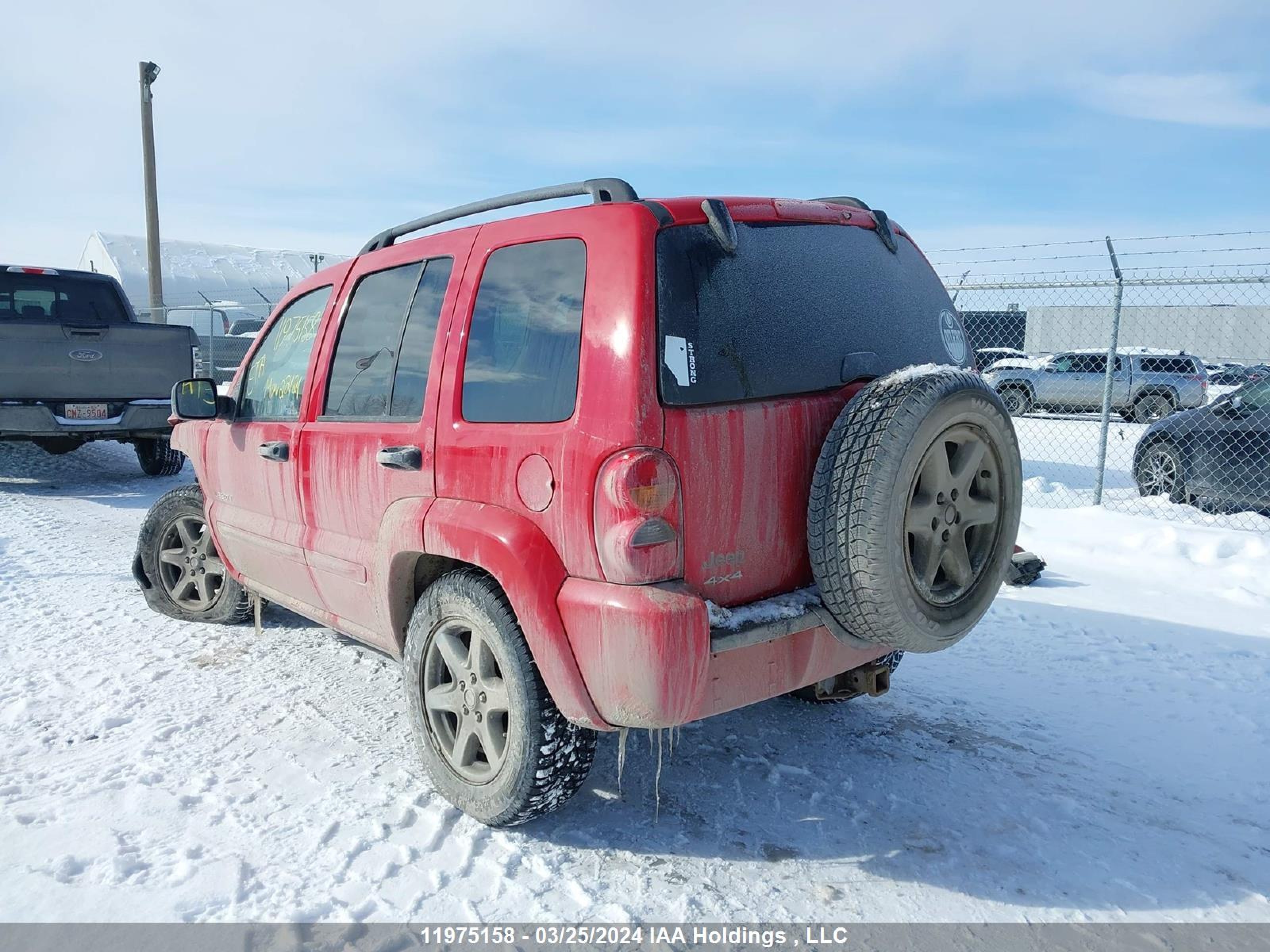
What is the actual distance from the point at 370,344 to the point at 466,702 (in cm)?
144

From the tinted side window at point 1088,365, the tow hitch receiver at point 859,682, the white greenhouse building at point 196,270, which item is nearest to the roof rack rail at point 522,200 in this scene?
the tow hitch receiver at point 859,682

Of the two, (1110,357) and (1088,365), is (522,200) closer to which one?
(1110,357)

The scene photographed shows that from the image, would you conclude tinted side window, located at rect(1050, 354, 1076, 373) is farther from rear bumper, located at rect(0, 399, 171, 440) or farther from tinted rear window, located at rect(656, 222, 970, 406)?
tinted rear window, located at rect(656, 222, 970, 406)

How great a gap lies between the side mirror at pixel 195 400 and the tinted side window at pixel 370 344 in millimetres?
918

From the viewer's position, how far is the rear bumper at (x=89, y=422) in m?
8.46

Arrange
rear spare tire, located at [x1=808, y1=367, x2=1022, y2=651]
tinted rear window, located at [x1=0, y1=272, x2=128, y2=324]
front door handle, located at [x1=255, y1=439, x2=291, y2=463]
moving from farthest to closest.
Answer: tinted rear window, located at [x1=0, y1=272, x2=128, y2=324] < front door handle, located at [x1=255, y1=439, x2=291, y2=463] < rear spare tire, located at [x1=808, y1=367, x2=1022, y2=651]

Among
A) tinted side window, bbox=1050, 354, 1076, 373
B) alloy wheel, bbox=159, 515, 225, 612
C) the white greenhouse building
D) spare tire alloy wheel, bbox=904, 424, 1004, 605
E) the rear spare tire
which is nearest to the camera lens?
the rear spare tire

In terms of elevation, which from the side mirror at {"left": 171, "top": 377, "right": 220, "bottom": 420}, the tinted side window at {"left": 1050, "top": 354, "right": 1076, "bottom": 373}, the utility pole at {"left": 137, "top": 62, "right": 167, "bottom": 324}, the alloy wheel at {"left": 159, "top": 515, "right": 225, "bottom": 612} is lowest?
the alloy wheel at {"left": 159, "top": 515, "right": 225, "bottom": 612}

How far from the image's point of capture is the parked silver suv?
1702 centimetres

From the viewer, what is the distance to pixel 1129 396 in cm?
1728

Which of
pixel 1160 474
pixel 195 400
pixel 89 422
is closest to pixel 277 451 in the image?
pixel 195 400

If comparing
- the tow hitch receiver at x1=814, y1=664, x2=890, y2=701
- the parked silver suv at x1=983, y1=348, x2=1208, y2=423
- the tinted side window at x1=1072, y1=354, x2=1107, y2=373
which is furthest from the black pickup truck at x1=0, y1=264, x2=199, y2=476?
the tinted side window at x1=1072, y1=354, x2=1107, y2=373

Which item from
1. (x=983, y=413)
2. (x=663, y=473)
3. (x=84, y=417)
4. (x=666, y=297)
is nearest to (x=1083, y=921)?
(x=983, y=413)

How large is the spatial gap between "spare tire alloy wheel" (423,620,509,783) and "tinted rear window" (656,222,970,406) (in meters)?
1.10
